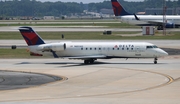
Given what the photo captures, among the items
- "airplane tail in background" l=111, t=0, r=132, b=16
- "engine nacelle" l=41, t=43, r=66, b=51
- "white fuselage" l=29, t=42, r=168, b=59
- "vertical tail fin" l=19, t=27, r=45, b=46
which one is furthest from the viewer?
"airplane tail in background" l=111, t=0, r=132, b=16

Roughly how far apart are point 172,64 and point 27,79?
19036mm

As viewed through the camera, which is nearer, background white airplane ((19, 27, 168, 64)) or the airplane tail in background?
background white airplane ((19, 27, 168, 64))

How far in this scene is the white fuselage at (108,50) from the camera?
60000mm

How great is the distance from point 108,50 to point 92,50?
1.93 m

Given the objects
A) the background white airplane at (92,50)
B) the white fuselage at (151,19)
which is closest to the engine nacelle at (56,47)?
the background white airplane at (92,50)

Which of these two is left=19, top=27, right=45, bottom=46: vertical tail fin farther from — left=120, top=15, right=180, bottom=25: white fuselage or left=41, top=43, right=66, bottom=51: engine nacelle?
left=120, top=15, right=180, bottom=25: white fuselage

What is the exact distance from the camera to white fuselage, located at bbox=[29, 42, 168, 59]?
2362 inches

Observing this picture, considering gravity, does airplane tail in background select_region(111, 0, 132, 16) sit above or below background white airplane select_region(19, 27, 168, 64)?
above

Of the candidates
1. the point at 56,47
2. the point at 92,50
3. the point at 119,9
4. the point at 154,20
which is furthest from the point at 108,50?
the point at 119,9

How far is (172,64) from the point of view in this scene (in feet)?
194

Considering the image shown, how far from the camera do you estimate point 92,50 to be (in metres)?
61.4

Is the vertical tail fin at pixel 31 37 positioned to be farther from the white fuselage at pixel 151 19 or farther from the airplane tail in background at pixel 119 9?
the airplane tail in background at pixel 119 9

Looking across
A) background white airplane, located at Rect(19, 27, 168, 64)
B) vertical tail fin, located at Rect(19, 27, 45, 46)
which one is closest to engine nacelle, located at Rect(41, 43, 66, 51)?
background white airplane, located at Rect(19, 27, 168, 64)

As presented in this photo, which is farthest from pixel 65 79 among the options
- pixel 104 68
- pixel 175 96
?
pixel 175 96
